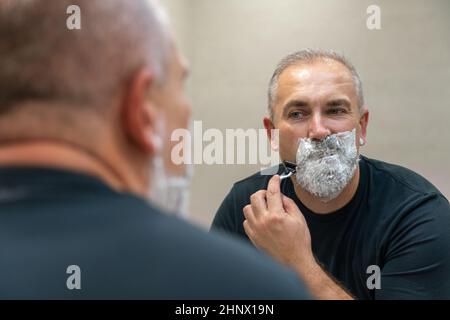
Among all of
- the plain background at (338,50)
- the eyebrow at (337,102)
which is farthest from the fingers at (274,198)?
the plain background at (338,50)

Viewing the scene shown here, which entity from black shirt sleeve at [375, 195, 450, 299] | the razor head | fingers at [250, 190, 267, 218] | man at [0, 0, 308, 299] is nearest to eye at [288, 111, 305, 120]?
the razor head

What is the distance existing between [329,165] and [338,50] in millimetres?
855

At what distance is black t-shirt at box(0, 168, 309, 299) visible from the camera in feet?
1.18

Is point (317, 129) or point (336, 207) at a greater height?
point (317, 129)

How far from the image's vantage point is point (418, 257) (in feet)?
3.02

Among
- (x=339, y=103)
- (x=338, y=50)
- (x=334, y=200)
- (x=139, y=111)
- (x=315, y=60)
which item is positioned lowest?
(x=334, y=200)

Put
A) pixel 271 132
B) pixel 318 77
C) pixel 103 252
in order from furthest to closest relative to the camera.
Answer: pixel 271 132 → pixel 318 77 → pixel 103 252

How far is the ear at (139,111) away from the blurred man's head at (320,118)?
67cm

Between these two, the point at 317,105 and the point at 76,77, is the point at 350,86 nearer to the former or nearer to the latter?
the point at 317,105

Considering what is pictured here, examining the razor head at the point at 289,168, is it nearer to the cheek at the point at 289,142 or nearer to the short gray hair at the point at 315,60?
the cheek at the point at 289,142

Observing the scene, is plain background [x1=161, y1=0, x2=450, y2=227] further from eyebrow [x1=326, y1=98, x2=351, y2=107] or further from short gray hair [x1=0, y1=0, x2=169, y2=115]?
short gray hair [x1=0, y1=0, x2=169, y2=115]

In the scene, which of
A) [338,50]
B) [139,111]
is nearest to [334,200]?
[139,111]

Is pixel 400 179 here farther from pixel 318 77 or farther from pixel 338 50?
pixel 338 50
